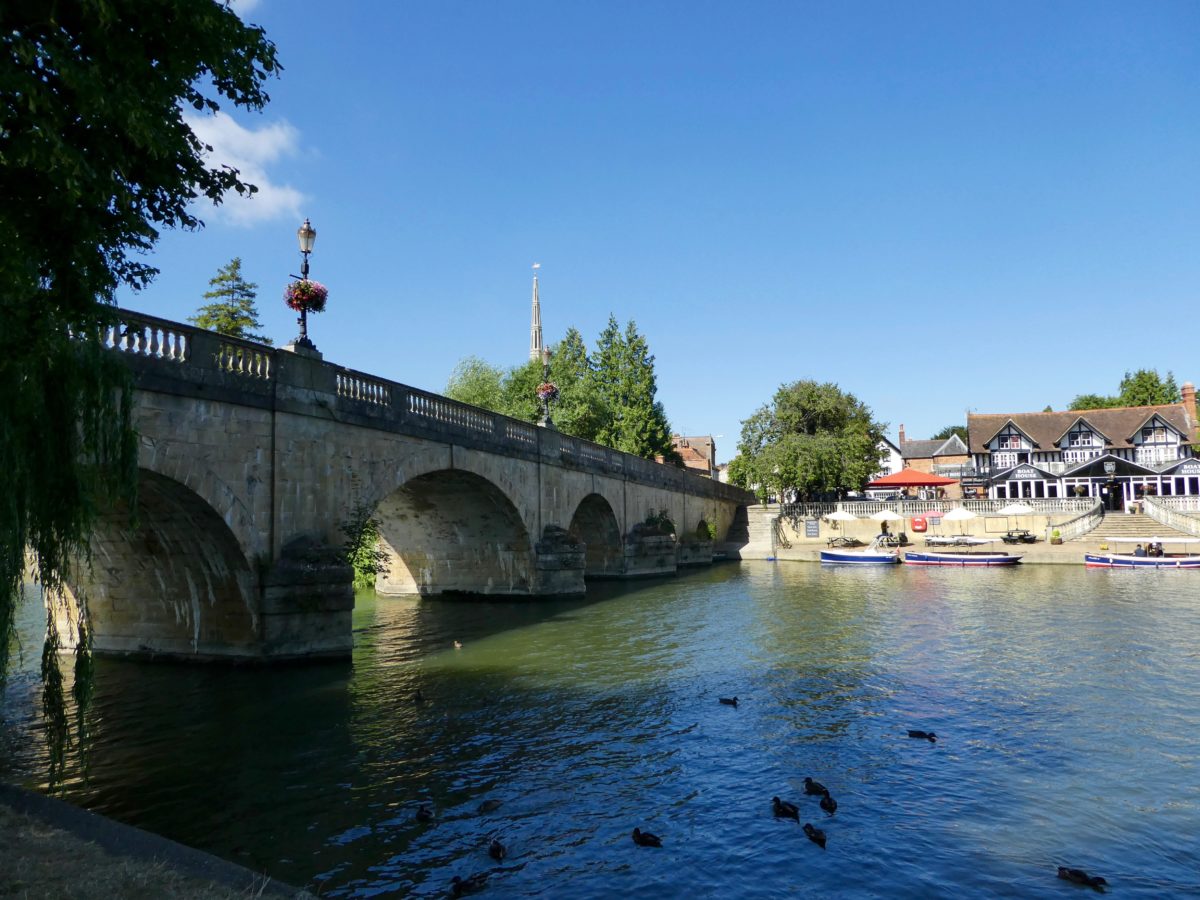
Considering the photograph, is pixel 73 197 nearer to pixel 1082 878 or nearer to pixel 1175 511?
pixel 1082 878

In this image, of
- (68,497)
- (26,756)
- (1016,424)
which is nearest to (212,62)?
Result: (68,497)

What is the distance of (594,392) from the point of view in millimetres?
57219

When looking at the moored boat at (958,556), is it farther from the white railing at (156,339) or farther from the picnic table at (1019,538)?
the white railing at (156,339)

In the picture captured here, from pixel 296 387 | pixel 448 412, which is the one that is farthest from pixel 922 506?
pixel 296 387

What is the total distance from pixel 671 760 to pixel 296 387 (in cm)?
1075

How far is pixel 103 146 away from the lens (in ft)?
21.2

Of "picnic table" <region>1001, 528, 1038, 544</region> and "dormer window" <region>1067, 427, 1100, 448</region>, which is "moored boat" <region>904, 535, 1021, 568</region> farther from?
"dormer window" <region>1067, 427, 1100, 448</region>

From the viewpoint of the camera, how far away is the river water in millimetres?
7766

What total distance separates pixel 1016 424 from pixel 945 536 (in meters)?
24.6

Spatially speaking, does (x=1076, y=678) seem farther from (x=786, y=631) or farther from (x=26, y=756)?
(x=26, y=756)

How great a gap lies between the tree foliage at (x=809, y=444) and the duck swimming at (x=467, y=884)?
51414mm

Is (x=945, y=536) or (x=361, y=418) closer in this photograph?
(x=361, y=418)

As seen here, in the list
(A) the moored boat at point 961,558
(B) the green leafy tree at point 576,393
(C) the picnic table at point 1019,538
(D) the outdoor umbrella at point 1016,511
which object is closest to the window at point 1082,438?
(D) the outdoor umbrella at point 1016,511

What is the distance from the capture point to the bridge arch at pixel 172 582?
1462 centimetres
